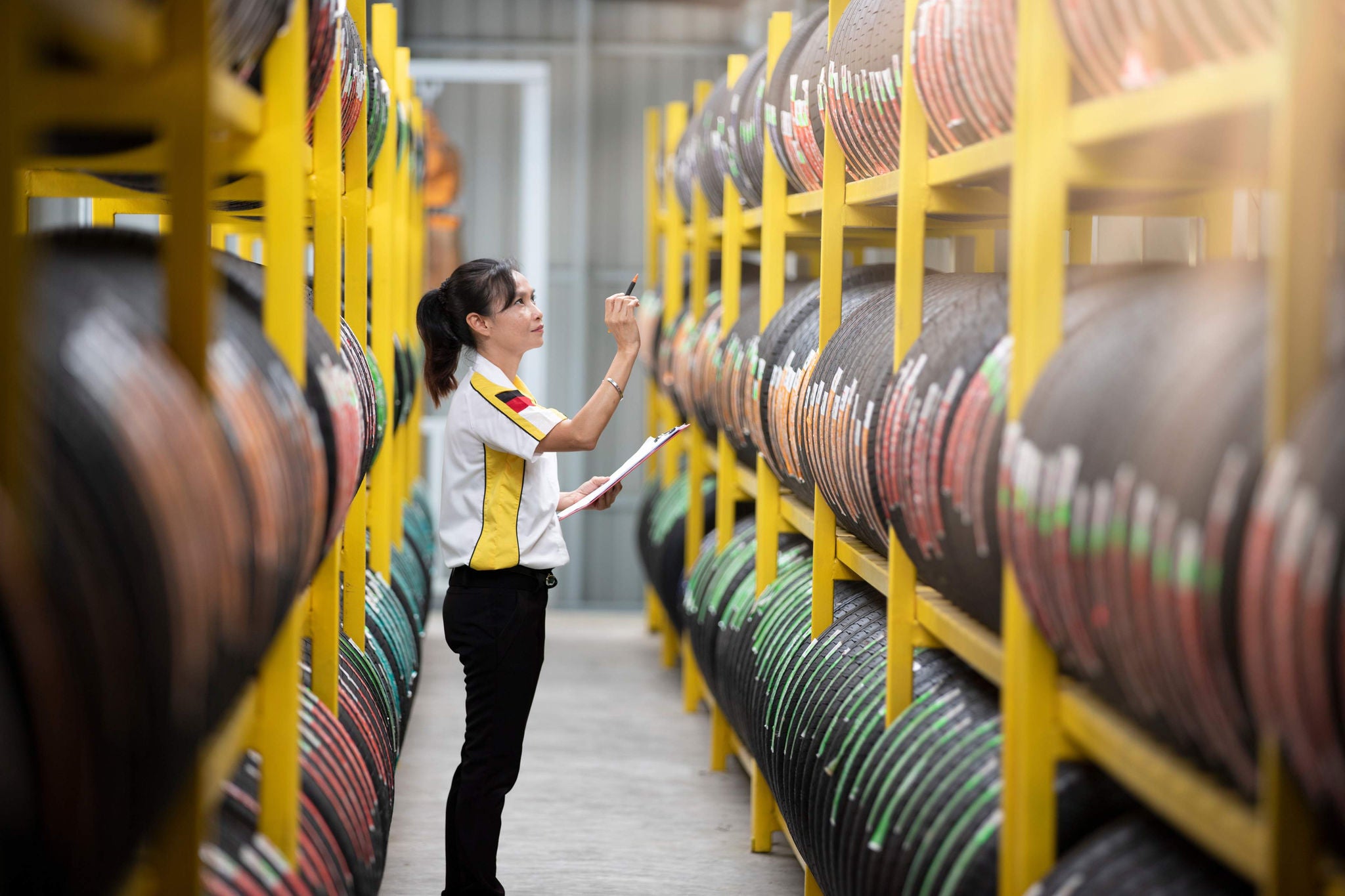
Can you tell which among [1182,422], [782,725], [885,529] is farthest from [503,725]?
[1182,422]

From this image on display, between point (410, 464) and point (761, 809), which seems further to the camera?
point (410, 464)

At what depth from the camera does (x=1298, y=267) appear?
129 cm

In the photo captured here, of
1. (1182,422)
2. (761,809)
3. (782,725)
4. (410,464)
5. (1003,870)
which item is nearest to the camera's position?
(1182,422)

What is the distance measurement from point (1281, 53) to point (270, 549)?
1.21 m

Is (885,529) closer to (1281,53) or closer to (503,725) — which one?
(503,725)

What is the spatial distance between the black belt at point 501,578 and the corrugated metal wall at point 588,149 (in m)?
5.62

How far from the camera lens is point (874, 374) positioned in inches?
106

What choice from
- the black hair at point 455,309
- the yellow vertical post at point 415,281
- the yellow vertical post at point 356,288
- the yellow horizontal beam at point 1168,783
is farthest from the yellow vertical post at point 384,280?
the yellow horizontal beam at point 1168,783

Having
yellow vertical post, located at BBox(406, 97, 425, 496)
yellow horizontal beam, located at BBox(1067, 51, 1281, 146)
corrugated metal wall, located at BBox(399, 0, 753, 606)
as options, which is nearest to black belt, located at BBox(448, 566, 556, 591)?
yellow horizontal beam, located at BBox(1067, 51, 1281, 146)

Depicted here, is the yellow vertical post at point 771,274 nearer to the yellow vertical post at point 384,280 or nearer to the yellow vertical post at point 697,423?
the yellow vertical post at point 384,280

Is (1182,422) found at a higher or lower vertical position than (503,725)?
higher

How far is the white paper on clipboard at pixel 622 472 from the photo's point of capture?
11.0 ft

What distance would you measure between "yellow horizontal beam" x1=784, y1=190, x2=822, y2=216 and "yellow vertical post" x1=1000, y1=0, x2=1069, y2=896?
1.58 meters

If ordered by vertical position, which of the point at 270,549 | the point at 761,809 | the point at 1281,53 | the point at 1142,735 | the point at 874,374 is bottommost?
the point at 761,809
